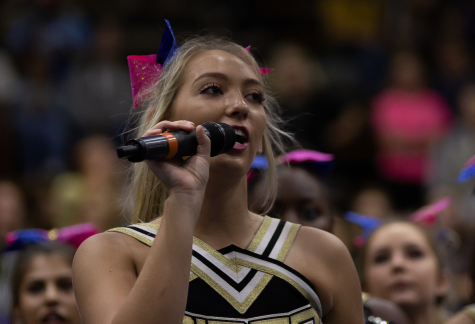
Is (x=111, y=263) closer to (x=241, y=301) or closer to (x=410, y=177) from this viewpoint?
(x=241, y=301)

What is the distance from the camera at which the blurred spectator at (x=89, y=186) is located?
16.5 ft

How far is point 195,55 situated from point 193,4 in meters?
6.15

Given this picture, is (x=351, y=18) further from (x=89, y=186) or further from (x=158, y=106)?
(x=158, y=106)

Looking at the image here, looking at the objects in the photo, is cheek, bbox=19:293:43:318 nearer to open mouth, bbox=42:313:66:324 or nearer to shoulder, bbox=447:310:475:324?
open mouth, bbox=42:313:66:324

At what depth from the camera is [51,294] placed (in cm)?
290

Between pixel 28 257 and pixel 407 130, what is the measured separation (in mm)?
4031

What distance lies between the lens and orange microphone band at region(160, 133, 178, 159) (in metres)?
1.53

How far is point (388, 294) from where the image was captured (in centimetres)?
310

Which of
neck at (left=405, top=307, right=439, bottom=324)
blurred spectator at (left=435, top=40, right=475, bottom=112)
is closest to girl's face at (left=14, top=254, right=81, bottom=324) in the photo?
neck at (left=405, top=307, right=439, bottom=324)

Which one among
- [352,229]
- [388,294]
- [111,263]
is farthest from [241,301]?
[352,229]

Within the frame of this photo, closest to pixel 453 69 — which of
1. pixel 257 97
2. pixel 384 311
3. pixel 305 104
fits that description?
pixel 305 104

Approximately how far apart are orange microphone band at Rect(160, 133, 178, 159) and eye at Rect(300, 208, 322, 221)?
1.48 m

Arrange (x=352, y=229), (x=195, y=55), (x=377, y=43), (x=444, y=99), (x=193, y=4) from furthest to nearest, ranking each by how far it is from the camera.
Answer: (x=193, y=4) < (x=377, y=43) < (x=444, y=99) < (x=352, y=229) < (x=195, y=55)

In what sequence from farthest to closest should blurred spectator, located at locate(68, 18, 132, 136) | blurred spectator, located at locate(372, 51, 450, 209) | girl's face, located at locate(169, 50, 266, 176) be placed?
blurred spectator, located at locate(68, 18, 132, 136), blurred spectator, located at locate(372, 51, 450, 209), girl's face, located at locate(169, 50, 266, 176)
